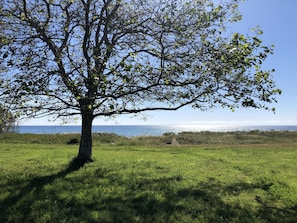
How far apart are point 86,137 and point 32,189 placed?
6.39 m

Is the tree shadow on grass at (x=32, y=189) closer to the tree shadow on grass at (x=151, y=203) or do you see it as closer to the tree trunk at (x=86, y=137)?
the tree shadow on grass at (x=151, y=203)

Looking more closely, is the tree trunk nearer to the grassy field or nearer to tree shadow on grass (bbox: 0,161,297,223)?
the grassy field

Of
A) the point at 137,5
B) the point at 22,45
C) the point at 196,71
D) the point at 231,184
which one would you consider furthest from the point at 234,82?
the point at 22,45

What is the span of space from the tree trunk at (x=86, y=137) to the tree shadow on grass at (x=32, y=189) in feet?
3.75

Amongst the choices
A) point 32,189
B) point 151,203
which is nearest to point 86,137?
point 32,189

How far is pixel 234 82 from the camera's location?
13375 millimetres

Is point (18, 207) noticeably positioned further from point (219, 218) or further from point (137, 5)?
point (137, 5)

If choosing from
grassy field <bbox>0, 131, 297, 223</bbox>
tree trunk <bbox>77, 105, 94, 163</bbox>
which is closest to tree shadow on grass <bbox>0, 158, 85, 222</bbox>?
grassy field <bbox>0, 131, 297, 223</bbox>

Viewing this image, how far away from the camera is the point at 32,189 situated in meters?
10.9

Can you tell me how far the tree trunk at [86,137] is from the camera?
16.7 metres

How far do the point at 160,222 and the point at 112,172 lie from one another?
6708 mm

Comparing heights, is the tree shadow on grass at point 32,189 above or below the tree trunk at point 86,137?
below

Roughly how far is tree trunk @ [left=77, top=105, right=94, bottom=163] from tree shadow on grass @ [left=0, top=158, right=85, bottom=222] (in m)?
1.14

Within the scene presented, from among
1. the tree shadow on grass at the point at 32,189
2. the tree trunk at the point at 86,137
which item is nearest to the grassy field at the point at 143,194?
the tree shadow on grass at the point at 32,189
